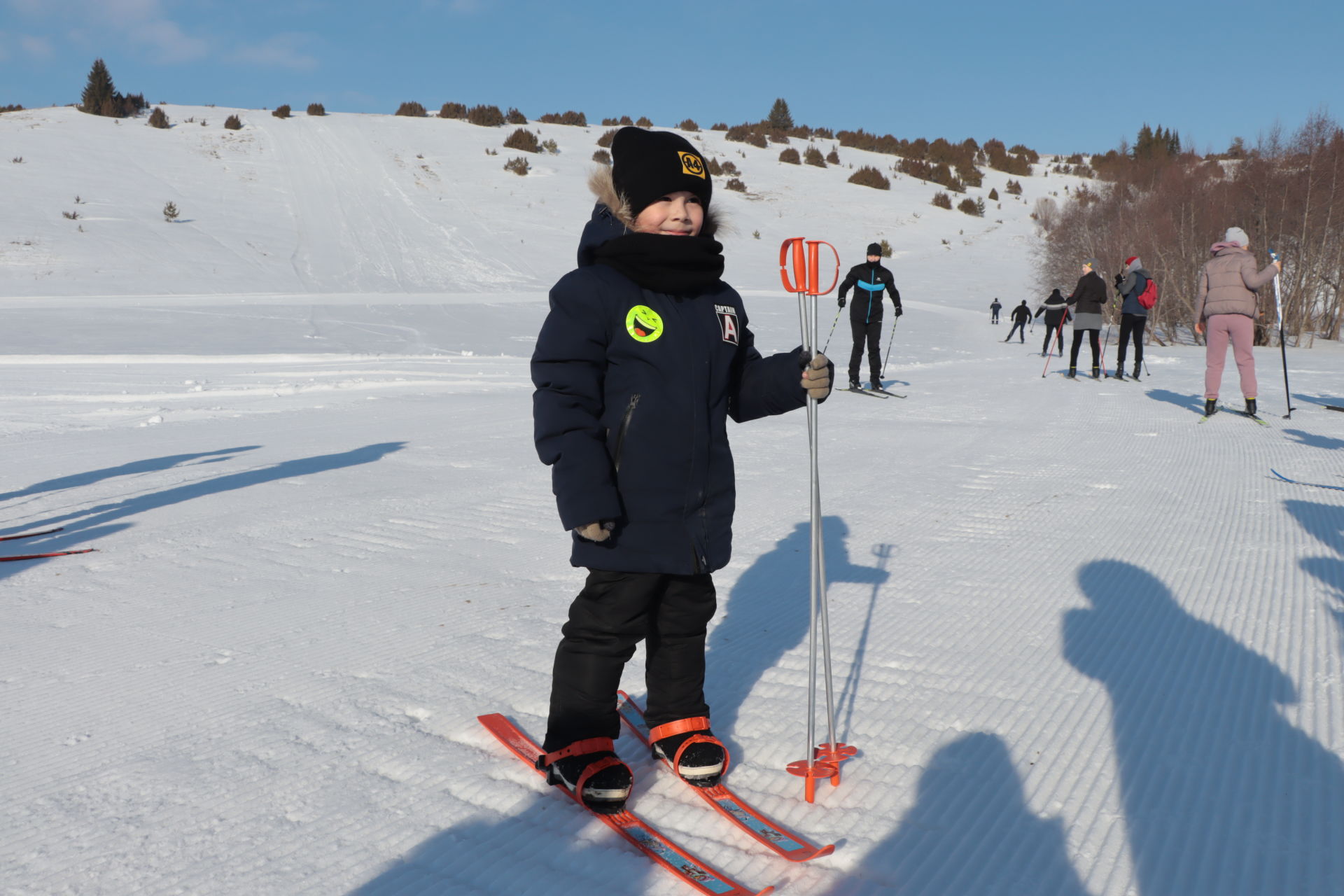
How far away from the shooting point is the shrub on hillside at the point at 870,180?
4334cm

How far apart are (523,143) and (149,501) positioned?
38960 mm

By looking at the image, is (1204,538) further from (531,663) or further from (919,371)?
(919,371)

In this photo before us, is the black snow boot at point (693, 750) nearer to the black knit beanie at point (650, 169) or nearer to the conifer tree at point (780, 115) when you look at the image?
the black knit beanie at point (650, 169)

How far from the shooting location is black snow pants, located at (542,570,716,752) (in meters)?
2.12

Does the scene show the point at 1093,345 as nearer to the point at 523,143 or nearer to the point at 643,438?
the point at 643,438

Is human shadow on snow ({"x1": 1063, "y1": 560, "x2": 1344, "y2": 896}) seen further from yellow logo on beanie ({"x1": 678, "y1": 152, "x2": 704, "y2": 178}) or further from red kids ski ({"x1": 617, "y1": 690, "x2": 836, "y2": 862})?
yellow logo on beanie ({"x1": 678, "y1": 152, "x2": 704, "y2": 178})

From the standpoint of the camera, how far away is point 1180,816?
201 centimetres

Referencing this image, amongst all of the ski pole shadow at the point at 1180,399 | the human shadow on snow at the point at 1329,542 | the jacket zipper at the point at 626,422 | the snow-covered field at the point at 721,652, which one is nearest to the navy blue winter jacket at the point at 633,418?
the jacket zipper at the point at 626,422

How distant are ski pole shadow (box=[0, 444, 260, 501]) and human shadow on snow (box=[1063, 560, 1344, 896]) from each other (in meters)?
5.83

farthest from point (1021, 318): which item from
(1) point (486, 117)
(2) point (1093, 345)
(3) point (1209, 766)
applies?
(1) point (486, 117)

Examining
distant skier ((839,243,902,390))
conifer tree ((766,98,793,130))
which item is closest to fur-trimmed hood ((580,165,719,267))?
distant skier ((839,243,902,390))

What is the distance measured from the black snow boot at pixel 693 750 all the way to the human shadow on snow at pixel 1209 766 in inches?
35.8

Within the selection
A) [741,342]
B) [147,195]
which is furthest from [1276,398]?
[147,195]

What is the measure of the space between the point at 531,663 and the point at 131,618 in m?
1.60
